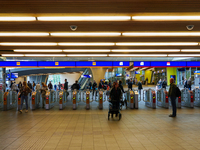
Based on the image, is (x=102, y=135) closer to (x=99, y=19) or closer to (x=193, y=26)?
(x=99, y=19)

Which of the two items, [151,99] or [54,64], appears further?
[54,64]

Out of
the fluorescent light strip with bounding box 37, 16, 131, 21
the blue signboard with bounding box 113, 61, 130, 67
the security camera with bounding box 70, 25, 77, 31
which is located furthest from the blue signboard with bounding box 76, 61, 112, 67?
the fluorescent light strip with bounding box 37, 16, 131, 21

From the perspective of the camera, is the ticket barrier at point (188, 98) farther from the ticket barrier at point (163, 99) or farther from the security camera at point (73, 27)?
the security camera at point (73, 27)

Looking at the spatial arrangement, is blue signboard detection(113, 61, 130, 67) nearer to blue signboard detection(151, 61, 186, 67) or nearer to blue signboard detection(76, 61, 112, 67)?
blue signboard detection(76, 61, 112, 67)

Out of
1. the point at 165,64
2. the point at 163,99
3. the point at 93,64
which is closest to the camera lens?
the point at 163,99

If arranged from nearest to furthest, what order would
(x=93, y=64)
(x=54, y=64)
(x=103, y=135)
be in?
(x=103, y=135)
(x=93, y=64)
(x=54, y=64)

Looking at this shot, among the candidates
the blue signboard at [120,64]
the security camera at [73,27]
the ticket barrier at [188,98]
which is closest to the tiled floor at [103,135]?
the security camera at [73,27]

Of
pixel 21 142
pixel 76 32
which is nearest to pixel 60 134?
pixel 21 142

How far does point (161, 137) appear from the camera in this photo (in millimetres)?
5141

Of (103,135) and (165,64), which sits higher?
(165,64)

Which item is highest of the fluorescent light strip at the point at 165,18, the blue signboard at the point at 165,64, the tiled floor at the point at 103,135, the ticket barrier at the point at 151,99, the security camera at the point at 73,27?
the fluorescent light strip at the point at 165,18

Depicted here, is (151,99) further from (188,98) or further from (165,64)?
(165,64)
